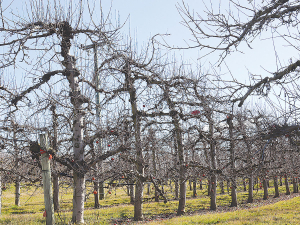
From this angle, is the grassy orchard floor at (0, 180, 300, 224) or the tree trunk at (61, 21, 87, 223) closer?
the tree trunk at (61, 21, 87, 223)

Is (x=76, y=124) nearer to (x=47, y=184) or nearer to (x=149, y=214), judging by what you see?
(x=47, y=184)

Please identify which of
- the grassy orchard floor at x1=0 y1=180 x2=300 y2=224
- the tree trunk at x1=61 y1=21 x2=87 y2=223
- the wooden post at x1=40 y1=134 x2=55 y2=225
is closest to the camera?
the wooden post at x1=40 y1=134 x2=55 y2=225

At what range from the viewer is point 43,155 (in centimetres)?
588

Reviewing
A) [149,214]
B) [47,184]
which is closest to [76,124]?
[47,184]

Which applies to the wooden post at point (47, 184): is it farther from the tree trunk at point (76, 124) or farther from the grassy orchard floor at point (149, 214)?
the tree trunk at point (76, 124)

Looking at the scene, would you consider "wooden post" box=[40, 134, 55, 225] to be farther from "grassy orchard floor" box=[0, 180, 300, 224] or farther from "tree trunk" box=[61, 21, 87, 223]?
"tree trunk" box=[61, 21, 87, 223]

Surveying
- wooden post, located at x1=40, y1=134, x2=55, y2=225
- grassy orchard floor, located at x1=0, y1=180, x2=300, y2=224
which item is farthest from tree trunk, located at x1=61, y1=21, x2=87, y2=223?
wooden post, located at x1=40, y1=134, x2=55, y2=225

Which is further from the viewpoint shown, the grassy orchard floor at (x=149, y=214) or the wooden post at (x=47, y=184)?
the grassy orchard floor at (x=149, y=214)

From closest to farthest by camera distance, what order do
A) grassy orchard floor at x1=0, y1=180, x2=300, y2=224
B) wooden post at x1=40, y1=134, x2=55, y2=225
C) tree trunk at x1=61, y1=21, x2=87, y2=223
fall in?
1. wooden post at x1=40, y1=134, x2=55, y2=225
2. tree trunk at x1=61, y1=21, x2=87, y2=223
3. grassy orchard floor at x1=0, y1=180, x2=300, y2=224

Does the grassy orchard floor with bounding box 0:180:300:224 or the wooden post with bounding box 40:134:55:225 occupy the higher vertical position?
the wooden post with bounding box 40:134:55:225

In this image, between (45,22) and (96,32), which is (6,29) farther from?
(96,32)

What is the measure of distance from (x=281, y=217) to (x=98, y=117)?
7526 millimetres

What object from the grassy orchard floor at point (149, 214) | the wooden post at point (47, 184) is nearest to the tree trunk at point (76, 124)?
the grassy orchard floor at point (149, 214)

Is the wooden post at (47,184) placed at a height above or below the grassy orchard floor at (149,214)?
above
